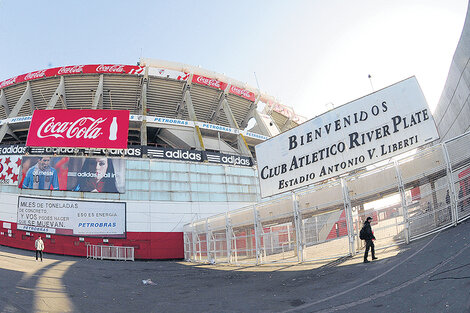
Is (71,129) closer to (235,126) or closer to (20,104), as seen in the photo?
(20,104)

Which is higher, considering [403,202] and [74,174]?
[74,174]

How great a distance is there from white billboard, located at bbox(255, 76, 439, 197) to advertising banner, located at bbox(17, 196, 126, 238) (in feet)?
53.4

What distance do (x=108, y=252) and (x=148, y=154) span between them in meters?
8.91

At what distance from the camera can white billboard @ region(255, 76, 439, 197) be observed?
11.3 m

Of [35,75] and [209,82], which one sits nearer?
[35,75]

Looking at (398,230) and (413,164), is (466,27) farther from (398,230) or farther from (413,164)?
(398,230)

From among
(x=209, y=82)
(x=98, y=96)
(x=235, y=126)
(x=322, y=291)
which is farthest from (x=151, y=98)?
(x=322, y=291)

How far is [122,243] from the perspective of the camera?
2491cm

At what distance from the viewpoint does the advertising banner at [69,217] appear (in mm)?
24531

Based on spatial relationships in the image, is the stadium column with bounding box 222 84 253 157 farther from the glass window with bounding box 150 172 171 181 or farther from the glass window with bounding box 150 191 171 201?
the glass window with bounding box 150 191 171 201

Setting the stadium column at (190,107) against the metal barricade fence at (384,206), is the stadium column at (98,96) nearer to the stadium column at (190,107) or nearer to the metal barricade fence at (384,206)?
the stadium column at (190,107)

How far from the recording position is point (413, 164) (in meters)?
10.8

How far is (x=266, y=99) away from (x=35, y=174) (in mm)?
29008

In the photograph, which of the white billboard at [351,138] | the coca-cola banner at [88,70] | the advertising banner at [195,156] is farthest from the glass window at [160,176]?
the white billboard at [351,138]
